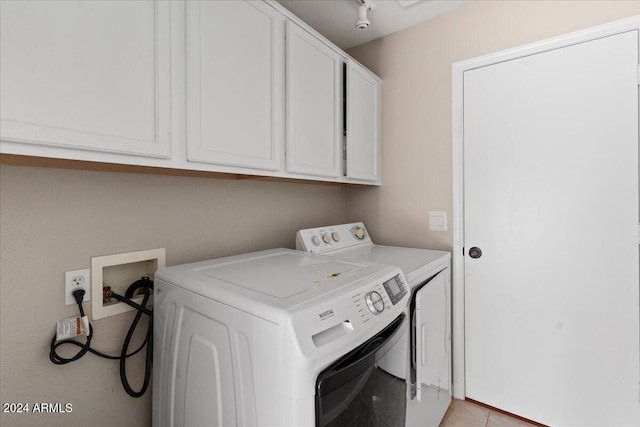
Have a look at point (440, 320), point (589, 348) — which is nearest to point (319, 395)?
point (440, 320)

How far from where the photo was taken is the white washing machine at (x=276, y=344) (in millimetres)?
783

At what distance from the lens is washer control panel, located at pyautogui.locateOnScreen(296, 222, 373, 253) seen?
1744mm

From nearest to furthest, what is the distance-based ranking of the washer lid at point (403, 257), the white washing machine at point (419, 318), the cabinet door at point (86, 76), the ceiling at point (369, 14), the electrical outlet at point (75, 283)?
the cabinet door at point (86, 76), the electrical outlet at point (75, 283), the white washing machine at point (419, 318), the washer lid at point (403, 257), the ceiling at point (369, 14)

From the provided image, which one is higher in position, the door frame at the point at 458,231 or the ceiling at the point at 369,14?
the ceiling at the point at 369,14

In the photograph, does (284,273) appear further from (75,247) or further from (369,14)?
(369,14)

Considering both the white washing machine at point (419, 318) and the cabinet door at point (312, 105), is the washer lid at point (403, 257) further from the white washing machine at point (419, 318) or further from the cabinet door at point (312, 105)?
the cabinet door at point (312, 105)

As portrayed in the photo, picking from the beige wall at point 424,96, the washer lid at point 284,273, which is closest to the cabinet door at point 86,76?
the washer lid at point 284,273

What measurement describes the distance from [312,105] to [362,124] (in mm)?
534

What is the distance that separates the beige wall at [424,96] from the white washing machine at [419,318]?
314mm

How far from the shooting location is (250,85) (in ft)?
4.25

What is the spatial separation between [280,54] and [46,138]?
38.8 inches

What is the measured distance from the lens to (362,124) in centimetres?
206

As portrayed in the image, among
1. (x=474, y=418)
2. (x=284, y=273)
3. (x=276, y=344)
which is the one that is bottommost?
(x=474, y=418)

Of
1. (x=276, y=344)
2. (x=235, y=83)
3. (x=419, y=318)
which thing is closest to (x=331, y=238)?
(x=419, y=318)
